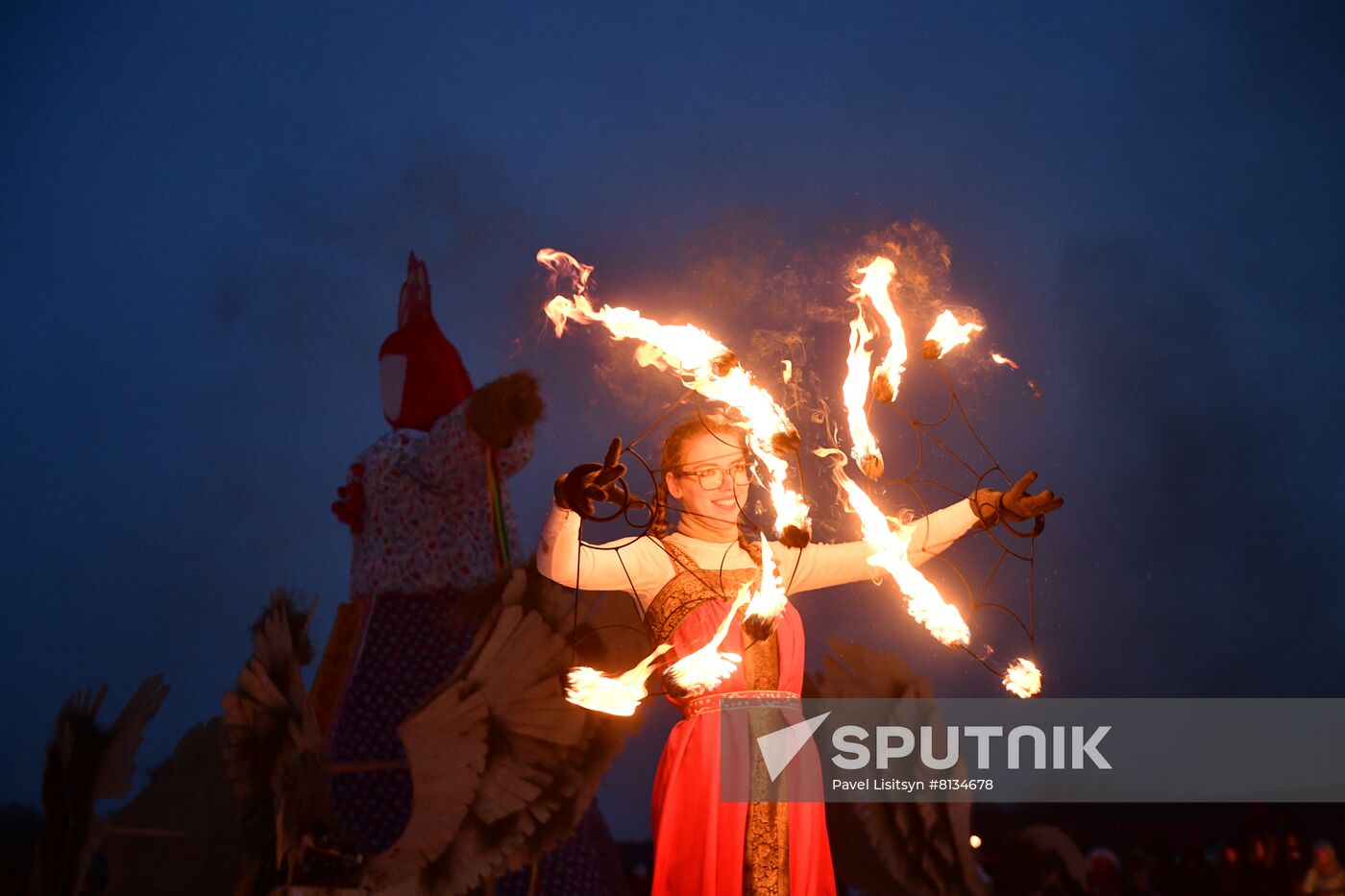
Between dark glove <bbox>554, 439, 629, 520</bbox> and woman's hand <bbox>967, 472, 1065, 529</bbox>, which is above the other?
woman's hand <bbox>967, 472, 1065, 529</bbox>

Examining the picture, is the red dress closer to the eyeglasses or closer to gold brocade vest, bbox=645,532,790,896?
gold brocade vest, bbox=645,532,790,896

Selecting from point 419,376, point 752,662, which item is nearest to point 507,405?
point 419,376

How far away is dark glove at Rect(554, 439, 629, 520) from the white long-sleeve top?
111 mm

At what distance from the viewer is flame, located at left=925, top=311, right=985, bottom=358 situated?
3428 mm

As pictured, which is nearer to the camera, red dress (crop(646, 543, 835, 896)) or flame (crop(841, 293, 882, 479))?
red dress (crop(646, 543, 835, 896))

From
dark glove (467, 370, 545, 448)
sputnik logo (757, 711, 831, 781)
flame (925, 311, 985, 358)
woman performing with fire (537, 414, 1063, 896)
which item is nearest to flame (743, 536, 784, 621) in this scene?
woman performing with fire (537, 414, 1063, 896)

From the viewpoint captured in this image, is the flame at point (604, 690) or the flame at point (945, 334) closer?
the flame at point (604, 690)

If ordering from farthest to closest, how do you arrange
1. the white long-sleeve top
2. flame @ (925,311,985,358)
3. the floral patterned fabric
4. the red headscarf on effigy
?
the red headscarf on effigy, the floral patterned fabric, flame @ (925,311,985,358), the white long-sleeve top

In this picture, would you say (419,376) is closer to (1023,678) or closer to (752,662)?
(752,662)

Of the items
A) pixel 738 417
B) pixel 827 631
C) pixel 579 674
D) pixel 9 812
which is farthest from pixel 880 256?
pixel 9 812

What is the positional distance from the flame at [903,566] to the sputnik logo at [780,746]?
0.42 meters

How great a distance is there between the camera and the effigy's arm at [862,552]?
3468 millimetres

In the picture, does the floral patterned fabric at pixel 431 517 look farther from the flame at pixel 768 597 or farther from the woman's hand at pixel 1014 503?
the woman's hand at pixel 1014 503

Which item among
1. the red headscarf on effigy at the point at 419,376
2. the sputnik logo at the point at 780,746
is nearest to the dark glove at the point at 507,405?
the red headscarf on effigy at the point at 419,376
